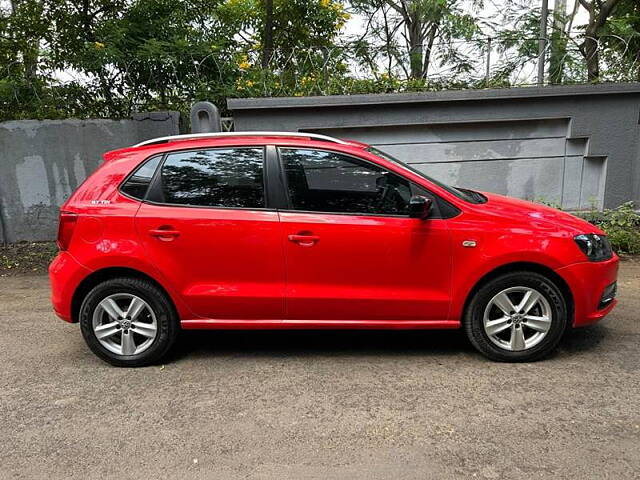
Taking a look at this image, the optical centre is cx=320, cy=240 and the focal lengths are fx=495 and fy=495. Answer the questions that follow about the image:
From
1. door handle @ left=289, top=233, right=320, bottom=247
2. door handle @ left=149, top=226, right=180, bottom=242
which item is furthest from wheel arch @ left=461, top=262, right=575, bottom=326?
door handle @ left=149, top=226, right=180, bottom=242

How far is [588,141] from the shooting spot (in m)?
7.82

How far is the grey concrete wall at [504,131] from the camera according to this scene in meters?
7.55

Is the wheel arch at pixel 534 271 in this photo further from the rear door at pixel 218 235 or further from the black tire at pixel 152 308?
the black tire at pixel 152 308

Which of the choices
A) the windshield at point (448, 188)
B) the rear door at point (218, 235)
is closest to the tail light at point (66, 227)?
the rear door at point (218, 235)

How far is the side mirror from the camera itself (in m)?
3.55

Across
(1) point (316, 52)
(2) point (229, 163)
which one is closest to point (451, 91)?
(1) point (316, 52)

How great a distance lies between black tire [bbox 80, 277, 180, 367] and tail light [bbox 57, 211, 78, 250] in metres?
0.41

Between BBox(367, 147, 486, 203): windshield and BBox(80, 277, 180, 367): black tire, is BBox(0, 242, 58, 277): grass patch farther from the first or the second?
BBox(367, 147, 486, 203): windshield

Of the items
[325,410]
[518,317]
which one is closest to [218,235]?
[325,410]

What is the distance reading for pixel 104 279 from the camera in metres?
3.80

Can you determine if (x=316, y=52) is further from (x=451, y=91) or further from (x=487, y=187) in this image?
(x=487, y=187)

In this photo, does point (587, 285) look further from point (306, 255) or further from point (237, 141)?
point (237, 141)

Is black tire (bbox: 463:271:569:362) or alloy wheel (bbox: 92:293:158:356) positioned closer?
black tire (bbox: 463:271:569:362)

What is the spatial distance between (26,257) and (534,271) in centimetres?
701
